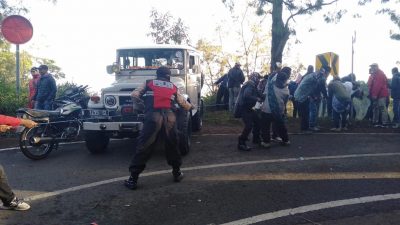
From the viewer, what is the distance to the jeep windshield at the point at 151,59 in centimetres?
972

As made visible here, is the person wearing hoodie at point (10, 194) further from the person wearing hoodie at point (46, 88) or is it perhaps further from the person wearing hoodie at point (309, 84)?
the person wearing hoodie at point (309, 84)

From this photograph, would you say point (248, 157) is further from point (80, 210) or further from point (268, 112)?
point (80, 210)

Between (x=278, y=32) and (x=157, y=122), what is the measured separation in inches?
375

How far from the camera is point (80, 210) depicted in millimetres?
5438

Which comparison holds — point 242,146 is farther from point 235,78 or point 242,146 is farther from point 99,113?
point 235,78

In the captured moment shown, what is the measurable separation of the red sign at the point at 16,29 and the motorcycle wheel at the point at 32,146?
3370mm

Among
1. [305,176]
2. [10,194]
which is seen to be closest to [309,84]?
[305,176]

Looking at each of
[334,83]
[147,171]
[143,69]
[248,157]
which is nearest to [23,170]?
[147,171]

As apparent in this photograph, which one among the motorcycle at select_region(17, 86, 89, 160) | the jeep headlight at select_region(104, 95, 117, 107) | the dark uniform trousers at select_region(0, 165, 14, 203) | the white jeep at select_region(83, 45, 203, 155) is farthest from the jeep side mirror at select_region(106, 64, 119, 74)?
the dark uniform trousers at select_region(0, 165, 14, 203)

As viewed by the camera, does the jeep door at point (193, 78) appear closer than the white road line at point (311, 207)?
No

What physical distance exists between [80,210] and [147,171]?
80.7 inches

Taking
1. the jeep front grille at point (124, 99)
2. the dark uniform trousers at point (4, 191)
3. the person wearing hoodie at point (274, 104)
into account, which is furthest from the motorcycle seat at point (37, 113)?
the person wearing hoodie at point (274, 104)

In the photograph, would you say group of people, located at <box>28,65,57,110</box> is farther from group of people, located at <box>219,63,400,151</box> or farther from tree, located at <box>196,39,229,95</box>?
tree, located at <box>196,39,229,95</box>

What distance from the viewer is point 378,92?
471 inches
